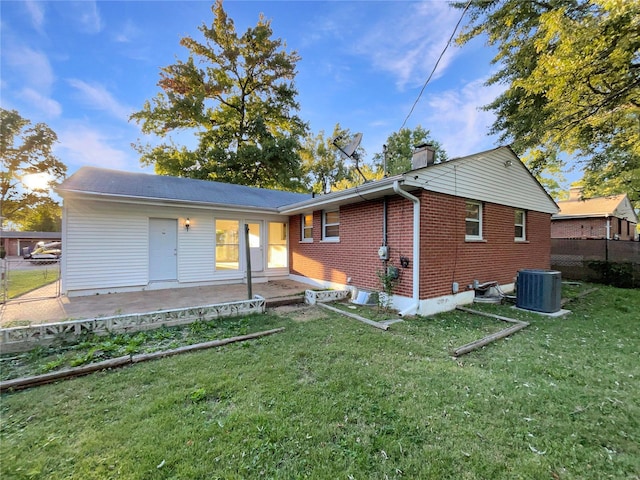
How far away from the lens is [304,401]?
107 inches

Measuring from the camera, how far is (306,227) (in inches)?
392

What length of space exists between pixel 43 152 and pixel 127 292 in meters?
25.6

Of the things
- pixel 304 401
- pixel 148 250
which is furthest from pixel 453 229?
pixel 148 250

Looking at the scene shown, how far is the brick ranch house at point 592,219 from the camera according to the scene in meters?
17.2

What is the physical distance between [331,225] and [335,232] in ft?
0.93

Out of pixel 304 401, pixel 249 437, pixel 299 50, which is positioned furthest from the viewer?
pixel 299 50

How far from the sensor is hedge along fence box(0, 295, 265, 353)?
3.93 meters

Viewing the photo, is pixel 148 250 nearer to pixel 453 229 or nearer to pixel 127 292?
pixel 127 292

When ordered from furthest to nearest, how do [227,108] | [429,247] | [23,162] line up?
1. [23,162]
2. [227,108]
3. [429,247]

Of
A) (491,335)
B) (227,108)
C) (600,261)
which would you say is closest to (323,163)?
(227,108)

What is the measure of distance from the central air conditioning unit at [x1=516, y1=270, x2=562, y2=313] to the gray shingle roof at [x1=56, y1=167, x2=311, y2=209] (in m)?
8.03

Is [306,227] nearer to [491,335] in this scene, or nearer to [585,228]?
[491,335]

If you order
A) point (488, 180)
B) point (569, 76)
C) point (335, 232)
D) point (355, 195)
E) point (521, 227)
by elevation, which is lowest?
point (335, 232)

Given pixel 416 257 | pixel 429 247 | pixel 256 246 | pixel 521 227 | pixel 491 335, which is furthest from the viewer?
pixel 256 246
